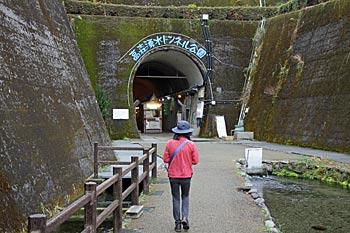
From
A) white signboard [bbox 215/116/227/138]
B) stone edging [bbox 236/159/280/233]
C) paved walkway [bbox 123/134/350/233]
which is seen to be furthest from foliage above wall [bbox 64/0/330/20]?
paved walkway [bbox 123/134/350/233]

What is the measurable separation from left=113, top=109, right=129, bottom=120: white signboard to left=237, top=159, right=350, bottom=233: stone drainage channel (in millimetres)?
10887

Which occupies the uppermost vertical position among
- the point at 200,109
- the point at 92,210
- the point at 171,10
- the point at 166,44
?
the point at 171,10

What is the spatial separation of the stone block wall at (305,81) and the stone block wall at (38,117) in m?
8.38

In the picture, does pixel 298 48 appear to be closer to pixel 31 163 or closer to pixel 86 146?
pixel 86 146

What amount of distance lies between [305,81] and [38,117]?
13059mm

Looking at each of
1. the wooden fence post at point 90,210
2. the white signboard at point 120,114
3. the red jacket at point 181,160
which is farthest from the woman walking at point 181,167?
the white signboard at point 120,114

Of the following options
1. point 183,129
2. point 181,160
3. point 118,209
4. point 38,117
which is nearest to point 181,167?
point 181,160

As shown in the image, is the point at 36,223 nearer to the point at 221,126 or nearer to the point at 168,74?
the point at 221,126

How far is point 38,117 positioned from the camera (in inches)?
299

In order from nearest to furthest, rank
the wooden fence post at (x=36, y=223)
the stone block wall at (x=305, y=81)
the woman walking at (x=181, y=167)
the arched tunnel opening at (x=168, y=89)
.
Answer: the wooden fence post at (x=36, y=223) < the woman walking at (x=181, y=167) < the stone block wall at (x=305, y=81) < the arched tunnel opening at (x=168, y=89)

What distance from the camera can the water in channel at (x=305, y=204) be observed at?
7.26m

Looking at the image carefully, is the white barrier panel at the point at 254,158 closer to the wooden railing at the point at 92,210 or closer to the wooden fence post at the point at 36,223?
the wooden railing at the point at 92,210

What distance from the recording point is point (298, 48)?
64.4 feet

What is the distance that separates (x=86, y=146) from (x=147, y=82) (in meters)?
27.2
